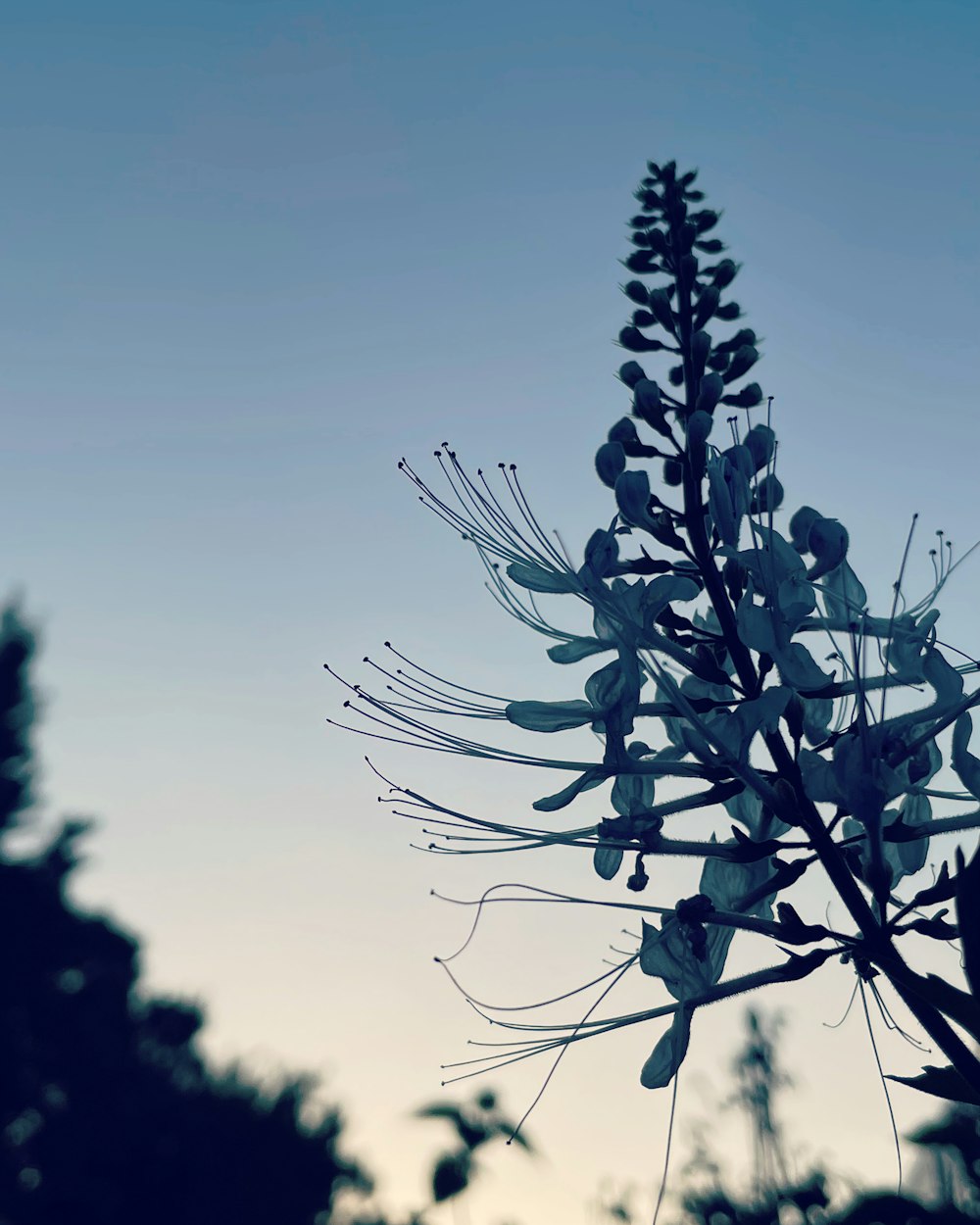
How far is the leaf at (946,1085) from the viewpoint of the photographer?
1.87 meters

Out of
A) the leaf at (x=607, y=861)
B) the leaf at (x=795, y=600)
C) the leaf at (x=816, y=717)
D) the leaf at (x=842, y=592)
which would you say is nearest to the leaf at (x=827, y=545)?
the leaf at (x=842, y=592)

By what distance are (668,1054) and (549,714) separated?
2.92 feet

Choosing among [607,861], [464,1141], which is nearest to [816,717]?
[607,861]

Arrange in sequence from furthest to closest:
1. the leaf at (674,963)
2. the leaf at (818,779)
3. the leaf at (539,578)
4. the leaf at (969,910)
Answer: the leaf at (539,578), the leaf at (674,963), the leaf at (818,779), the leaf at (969,910)

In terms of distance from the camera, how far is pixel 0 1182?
32.7 m

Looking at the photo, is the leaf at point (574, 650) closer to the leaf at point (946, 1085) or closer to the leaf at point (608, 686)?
the leaf at point (608, 686)

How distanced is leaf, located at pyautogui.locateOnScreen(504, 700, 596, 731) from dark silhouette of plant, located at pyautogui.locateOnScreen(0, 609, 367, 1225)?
3365 centimetres

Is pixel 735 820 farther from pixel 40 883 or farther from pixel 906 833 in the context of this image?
Result: pixel 40 883

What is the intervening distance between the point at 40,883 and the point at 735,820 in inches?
1379

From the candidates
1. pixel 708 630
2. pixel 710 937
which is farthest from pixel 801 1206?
pixel 708 630

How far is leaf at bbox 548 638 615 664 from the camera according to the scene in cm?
319

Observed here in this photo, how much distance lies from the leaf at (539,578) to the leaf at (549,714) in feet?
1.29

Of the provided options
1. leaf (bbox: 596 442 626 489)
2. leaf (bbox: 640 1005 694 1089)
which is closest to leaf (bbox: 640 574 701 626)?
leaf (bbox: 596 442 626 489)

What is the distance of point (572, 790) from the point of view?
2818 millimetres
